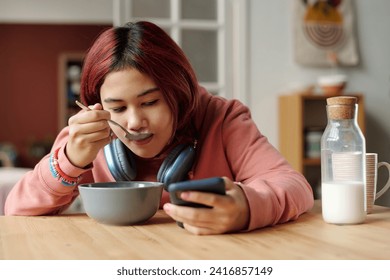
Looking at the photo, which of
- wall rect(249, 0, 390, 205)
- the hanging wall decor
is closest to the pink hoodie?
wall rect(249, 0, 390, 205)

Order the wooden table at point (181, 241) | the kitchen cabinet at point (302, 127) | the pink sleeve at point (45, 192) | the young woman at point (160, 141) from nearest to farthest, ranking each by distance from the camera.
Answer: the wooden table at point (181, 241), the young woman at point (160, 141), the pink sleeve at point (45, 192), the kitchen cabinet at point (302, 127)

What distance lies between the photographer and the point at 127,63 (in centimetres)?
98

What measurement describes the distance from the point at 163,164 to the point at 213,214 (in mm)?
303

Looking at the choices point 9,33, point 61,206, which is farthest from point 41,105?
point 61,206

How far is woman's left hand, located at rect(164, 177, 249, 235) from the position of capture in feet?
2.42

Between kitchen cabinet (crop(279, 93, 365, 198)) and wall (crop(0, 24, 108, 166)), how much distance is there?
4.57 meters

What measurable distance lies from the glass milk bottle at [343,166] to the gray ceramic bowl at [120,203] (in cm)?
28

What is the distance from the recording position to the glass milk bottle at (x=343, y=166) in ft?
2.72

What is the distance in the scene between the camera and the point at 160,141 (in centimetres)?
103

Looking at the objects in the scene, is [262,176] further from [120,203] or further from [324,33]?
[324,33]

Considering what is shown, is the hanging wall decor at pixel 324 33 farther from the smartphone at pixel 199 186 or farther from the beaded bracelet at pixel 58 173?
the smartphone at pixel 199 186

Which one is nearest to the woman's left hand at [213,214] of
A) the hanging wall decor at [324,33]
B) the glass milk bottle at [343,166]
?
the glass milk bottle at [343,166]

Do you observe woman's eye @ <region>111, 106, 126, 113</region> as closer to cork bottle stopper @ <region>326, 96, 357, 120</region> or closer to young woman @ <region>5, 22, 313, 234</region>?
young woman @ <region>5, 22, 313, 234</region>
